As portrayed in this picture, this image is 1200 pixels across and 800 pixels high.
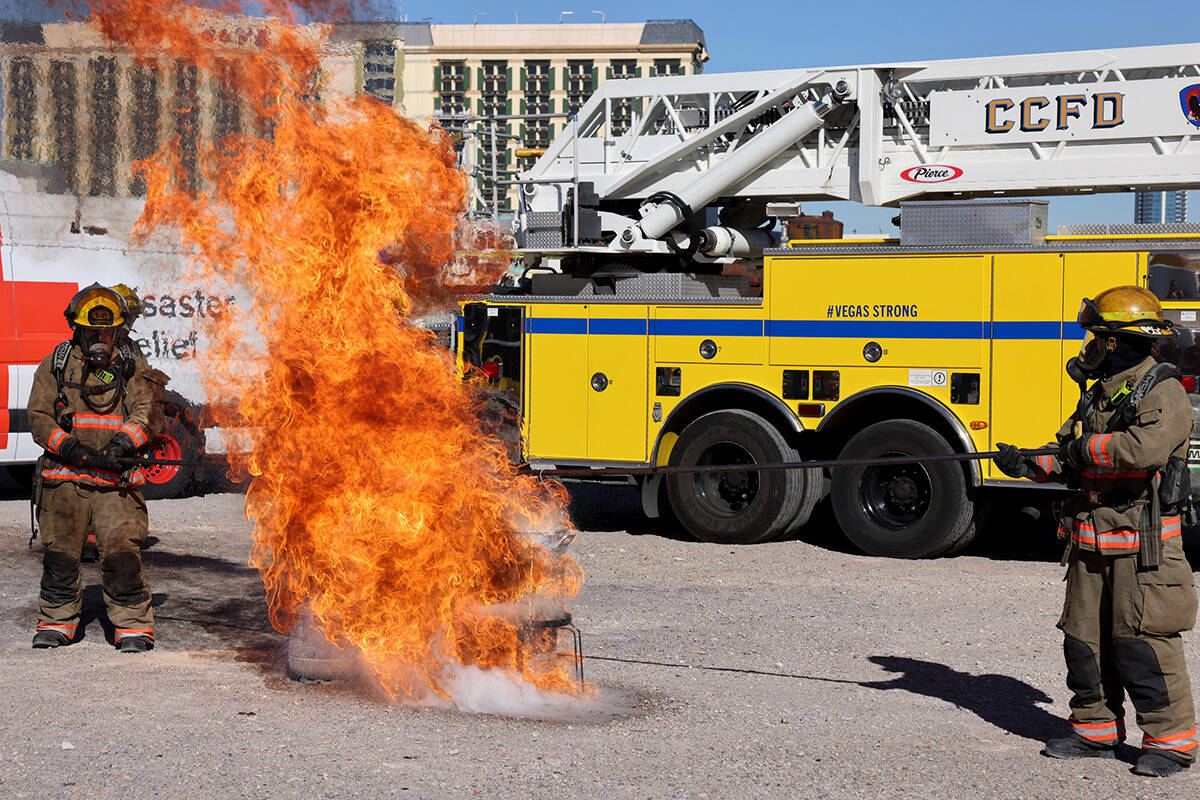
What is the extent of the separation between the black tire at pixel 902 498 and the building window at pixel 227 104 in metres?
5.45

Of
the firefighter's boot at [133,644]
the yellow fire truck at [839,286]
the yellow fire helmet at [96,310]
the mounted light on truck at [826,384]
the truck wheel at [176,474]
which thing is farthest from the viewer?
the truck wheel at [176,474]

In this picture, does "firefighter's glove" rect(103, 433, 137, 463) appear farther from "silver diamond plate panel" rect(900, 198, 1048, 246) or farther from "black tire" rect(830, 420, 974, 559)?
"silver diamond plate panel" rect(900, 198, 1048, 246)

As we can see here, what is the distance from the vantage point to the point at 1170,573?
5.89m

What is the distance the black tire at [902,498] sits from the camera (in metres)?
11.4

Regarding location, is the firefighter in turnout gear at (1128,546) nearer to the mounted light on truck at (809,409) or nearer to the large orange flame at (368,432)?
the large orange flame at (368,432)

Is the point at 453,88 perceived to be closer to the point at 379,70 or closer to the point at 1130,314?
the point at 379,70

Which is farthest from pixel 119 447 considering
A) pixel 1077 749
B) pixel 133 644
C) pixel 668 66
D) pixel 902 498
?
pixel 668 66

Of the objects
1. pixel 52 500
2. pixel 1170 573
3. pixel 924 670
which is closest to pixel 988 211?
pixel 924 670

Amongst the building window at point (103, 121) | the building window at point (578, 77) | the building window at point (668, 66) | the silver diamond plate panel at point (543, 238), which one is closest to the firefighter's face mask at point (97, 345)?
the silver diamond plate panel at point (543, 238)

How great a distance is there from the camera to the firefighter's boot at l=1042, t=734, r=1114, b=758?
6.01 m

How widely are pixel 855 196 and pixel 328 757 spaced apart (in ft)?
30.5

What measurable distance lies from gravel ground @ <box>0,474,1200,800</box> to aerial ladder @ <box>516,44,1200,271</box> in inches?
163

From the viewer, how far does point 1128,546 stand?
233 inches

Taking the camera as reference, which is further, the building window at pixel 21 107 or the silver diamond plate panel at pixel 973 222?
the building window at pixel 21 107
